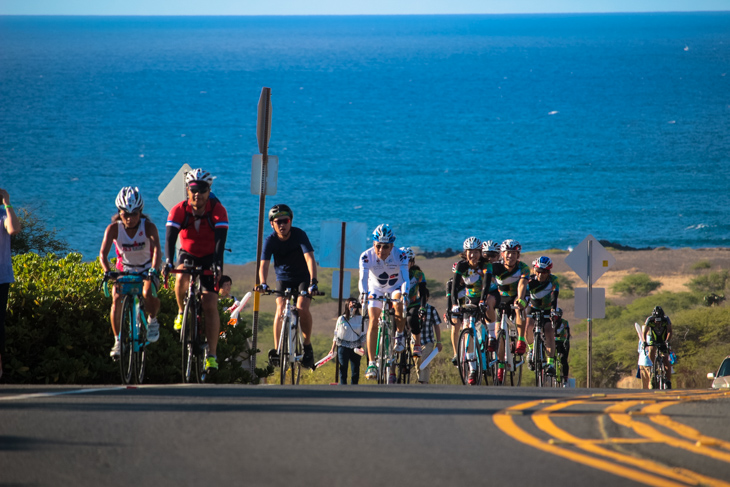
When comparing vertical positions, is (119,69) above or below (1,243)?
above

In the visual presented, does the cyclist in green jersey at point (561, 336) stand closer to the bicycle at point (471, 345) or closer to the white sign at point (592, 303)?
the white sign at point (592, 303)

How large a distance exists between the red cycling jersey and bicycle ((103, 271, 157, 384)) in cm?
57

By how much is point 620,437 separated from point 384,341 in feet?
20.7

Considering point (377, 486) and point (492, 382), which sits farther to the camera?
point (492, 382)

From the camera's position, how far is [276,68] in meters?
185

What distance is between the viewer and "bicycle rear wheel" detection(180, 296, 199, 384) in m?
10.5

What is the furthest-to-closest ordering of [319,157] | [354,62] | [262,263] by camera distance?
[354,62] < [319,157] < [262,263]

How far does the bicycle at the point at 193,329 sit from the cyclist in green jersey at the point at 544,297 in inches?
267

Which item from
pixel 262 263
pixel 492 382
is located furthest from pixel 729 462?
pixel 492 382

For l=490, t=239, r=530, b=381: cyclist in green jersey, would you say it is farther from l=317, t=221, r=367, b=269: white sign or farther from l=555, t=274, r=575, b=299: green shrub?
l=555, t=274, r=575, b=299: green shrub

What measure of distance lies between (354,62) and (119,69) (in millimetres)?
44877

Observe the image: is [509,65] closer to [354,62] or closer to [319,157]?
[354,62]

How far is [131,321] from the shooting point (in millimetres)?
10195

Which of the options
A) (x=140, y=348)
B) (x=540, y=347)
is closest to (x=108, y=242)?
(x=140, y=348)
